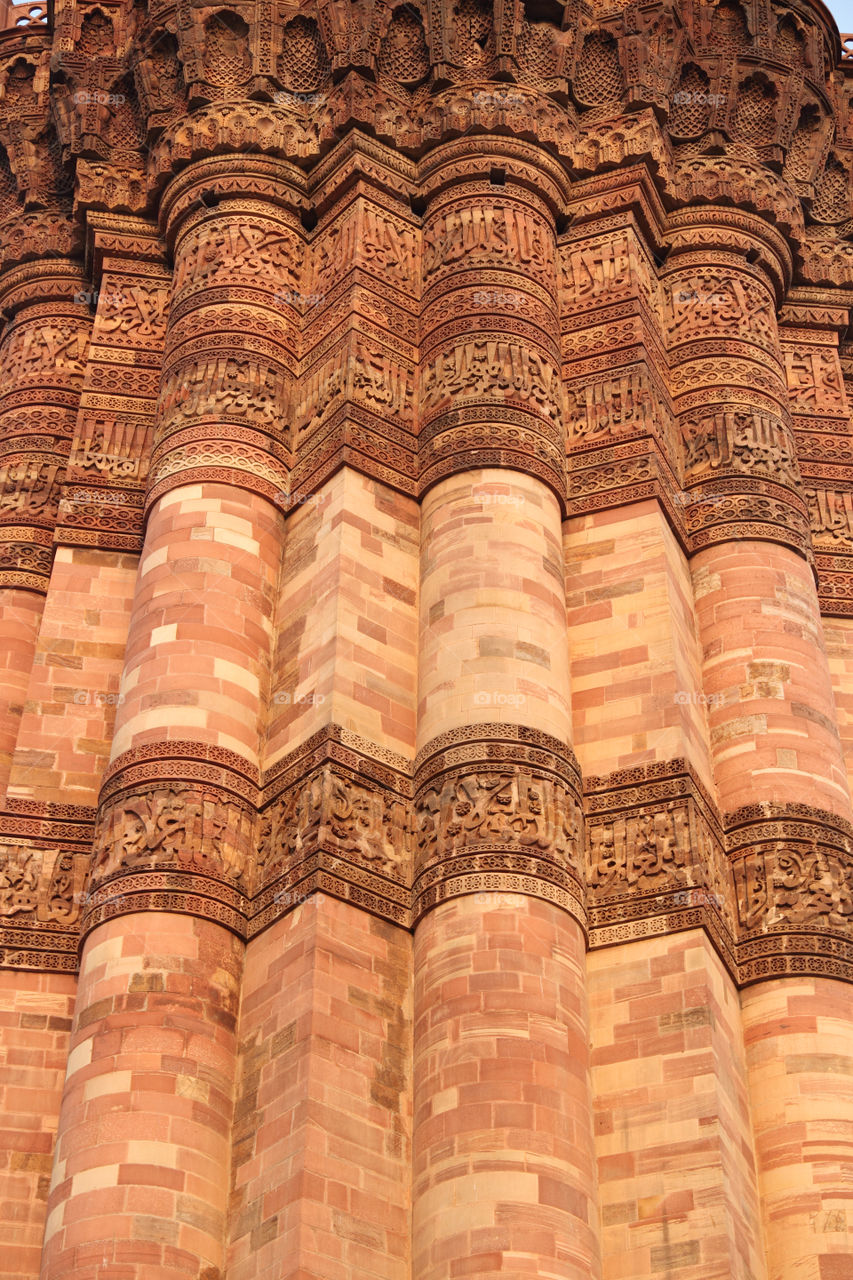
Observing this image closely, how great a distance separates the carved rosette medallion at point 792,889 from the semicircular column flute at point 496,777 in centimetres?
119

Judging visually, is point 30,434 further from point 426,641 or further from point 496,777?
point 496,777

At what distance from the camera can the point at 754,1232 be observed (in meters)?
10.8

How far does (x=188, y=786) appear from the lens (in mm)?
12062

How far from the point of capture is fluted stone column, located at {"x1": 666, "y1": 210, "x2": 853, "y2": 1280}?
1119 centimetres

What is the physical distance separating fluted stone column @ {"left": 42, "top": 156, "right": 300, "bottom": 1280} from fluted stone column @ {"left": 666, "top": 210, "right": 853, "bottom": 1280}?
10.2ft

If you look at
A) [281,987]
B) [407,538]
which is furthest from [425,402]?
[281,987]

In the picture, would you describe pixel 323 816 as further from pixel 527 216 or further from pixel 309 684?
pixel 527 216

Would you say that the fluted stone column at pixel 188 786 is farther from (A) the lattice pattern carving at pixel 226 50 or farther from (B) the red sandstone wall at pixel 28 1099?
(A) the lattice pattern carving at pixel 226 50

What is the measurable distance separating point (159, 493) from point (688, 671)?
392cm

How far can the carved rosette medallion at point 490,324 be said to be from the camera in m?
13.7

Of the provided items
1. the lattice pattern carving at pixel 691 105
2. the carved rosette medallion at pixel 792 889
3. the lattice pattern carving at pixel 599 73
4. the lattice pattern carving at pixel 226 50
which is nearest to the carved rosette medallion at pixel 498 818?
the carved rosette medallion at pixel 792 889

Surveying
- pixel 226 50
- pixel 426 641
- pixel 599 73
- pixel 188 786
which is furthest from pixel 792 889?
pixel 226 50

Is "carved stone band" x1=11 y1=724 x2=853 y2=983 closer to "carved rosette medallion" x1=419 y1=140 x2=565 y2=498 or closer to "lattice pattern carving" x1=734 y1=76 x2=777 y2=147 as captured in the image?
"carved rosette medallion" x1=419 y1=140 x2=565 y2=498

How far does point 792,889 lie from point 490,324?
4.84 metres
